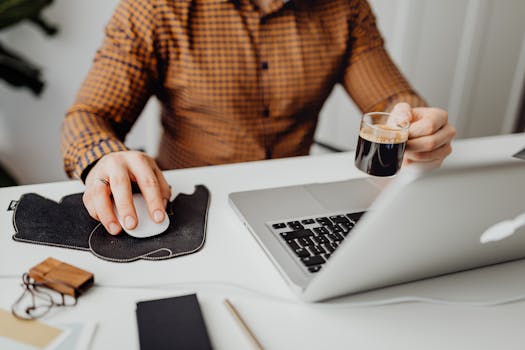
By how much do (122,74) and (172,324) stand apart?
75 cm

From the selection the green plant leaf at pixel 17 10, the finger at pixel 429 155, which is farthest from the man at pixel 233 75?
the green plant leaf at pixel 17 10

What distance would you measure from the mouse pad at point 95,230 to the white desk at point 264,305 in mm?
15

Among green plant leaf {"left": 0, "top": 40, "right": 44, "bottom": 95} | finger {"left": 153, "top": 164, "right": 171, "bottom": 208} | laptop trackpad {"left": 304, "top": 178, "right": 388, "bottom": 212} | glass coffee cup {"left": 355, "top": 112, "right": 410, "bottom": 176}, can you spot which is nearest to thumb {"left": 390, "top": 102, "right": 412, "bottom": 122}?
glass coffee cup {"left": 355, "top": 112, "right": 410, "bottom": 176}

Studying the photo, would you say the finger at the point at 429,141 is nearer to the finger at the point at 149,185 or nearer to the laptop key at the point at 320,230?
the laptop key at the point at 320,230

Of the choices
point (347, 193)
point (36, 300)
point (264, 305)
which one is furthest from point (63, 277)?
point (347, 193)

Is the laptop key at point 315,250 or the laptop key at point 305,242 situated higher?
the laptop key at point 315,250

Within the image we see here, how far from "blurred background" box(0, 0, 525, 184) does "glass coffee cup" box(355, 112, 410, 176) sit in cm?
136

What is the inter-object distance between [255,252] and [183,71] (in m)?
0.64

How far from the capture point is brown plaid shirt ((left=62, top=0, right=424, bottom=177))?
43.9 inches

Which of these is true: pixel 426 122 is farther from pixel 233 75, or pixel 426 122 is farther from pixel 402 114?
pixel 233 75

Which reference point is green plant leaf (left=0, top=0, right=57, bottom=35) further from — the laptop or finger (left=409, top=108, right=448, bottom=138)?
finger (left=409, top=108, right=448, bottom=138)

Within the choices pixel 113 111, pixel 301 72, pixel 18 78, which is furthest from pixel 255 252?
pixel 18 78

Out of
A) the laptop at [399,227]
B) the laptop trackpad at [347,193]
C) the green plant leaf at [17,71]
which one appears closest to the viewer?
the laptop at [399,227]

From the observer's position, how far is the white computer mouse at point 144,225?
683 millimetres
